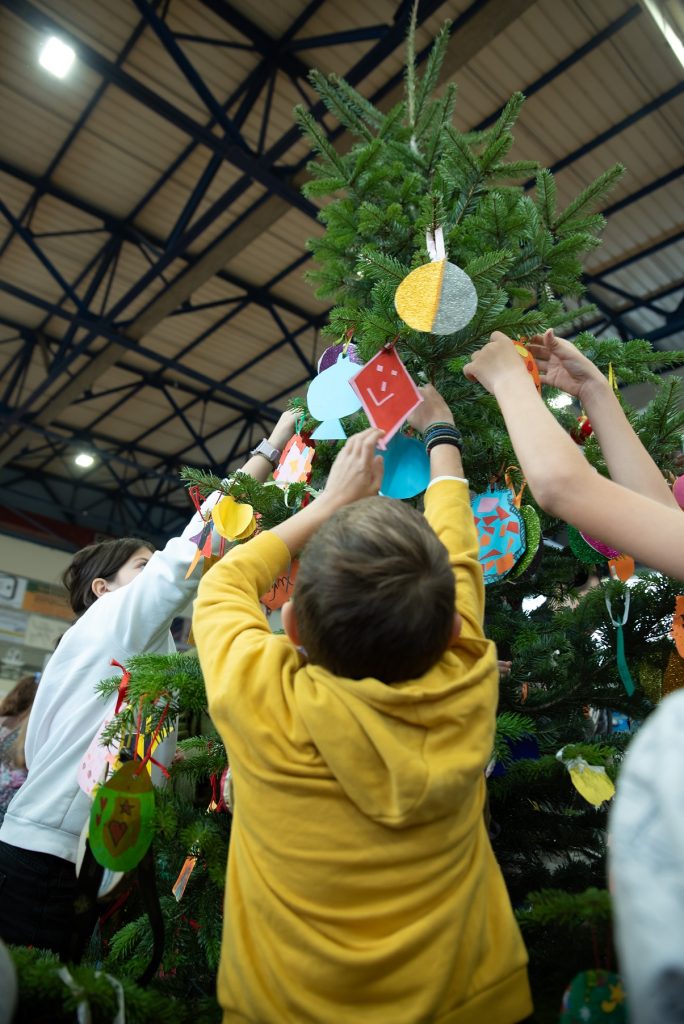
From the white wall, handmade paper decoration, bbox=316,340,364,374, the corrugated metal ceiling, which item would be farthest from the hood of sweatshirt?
the white wall

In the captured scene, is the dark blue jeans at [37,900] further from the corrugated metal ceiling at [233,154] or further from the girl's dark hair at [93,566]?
the corrugated metal ceiling at [233,154]

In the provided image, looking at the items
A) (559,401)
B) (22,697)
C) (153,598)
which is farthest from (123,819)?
(22,697)

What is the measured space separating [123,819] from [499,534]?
77 centimetres

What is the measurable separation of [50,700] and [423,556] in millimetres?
1013

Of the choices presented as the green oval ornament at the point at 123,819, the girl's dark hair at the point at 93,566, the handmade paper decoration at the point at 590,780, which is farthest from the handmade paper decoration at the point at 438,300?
the girl's dark hair at the point at 93,566

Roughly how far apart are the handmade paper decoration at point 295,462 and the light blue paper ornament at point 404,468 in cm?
18

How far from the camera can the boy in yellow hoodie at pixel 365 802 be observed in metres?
0.65

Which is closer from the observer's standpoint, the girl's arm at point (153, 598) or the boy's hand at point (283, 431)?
the girl's arm at point (153, 598)

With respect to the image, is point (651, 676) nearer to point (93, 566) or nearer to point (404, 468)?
point (404, 468)

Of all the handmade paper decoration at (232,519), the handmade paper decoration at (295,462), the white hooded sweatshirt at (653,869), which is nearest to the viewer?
the white hooded sweatshirt at (653,869)

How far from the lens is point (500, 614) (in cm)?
130

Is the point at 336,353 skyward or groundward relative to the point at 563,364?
skyward

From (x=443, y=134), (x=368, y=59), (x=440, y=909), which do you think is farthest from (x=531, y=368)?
(x=368, y=59)

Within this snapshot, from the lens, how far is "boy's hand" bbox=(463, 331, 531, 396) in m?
0.96
